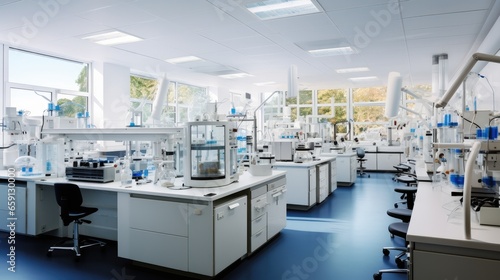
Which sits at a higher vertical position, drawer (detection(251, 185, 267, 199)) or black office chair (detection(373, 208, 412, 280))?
drawer (detection(251, 185, 267, 199))

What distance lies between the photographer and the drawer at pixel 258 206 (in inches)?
126

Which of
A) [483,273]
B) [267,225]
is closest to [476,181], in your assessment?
[483,273]

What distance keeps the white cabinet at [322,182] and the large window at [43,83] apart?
407 cm

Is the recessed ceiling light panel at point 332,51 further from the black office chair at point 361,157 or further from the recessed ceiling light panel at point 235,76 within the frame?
the black office chair at point 361,157

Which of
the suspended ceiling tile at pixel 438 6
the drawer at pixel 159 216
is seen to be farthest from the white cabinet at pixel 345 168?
the drawer at pixel 159 216

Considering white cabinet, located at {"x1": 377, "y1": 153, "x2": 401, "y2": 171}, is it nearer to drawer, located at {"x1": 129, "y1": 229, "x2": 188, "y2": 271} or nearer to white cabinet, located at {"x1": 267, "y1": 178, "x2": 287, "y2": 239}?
white cabinet, located at {"x1": 267, "y1": 178, "x2": 287, "y2": 239}

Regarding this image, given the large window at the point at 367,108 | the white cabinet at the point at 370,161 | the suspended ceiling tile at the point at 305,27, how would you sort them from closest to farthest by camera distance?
the suspended ceiling tile at the point at 305,27 < the white cabinet at the point at 370,161 < the large window at the point at 367,108

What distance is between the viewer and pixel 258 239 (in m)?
3.32

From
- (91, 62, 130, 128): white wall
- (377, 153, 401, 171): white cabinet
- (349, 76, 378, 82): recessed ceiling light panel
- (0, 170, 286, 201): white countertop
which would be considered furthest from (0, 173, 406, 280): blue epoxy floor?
(377, 153, 401, 171): white cabinet

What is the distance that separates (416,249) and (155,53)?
548cm

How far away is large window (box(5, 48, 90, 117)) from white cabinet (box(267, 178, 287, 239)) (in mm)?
3480

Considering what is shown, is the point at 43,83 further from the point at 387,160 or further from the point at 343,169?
the point at 387,160

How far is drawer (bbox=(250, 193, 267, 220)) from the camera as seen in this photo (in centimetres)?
321

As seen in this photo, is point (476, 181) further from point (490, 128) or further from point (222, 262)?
point (222, 262)
